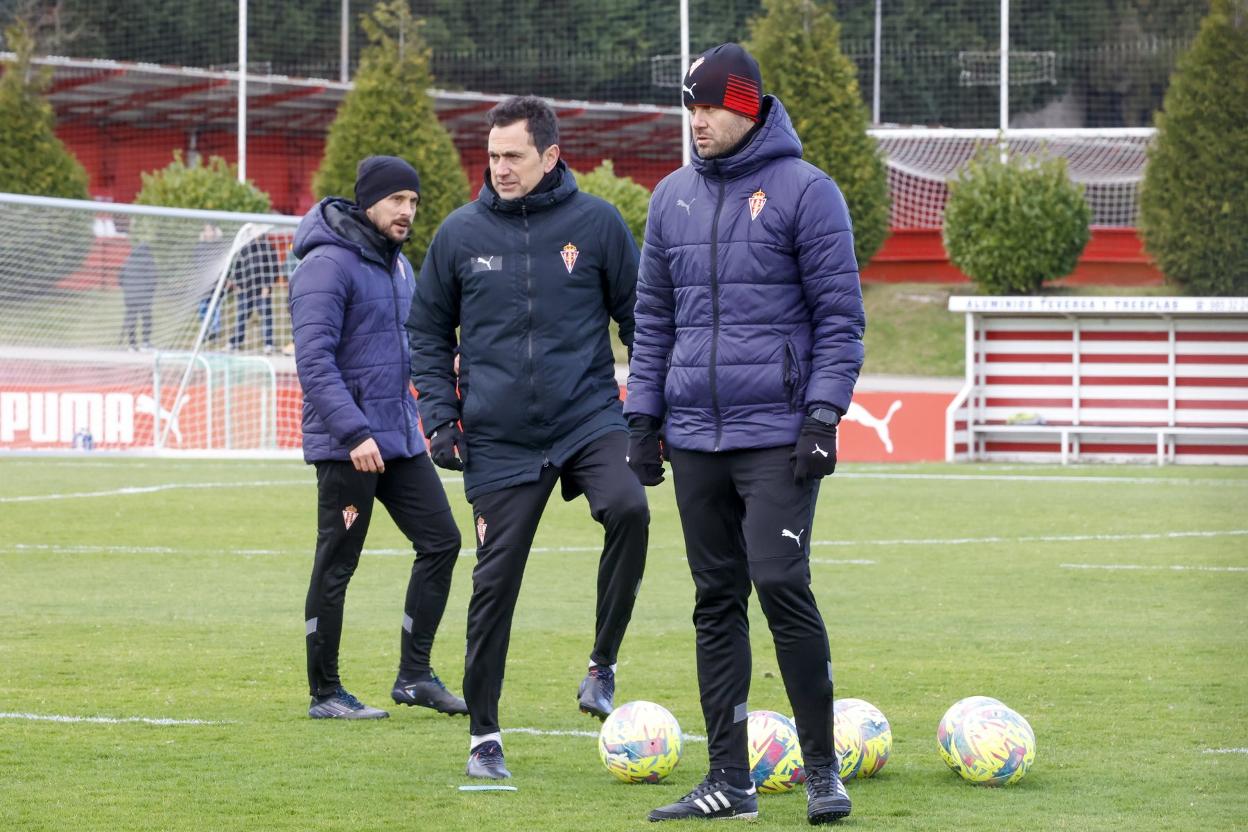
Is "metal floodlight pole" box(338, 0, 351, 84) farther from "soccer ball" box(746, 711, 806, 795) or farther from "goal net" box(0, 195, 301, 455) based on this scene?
"soccer ball" box(746, 711, 806, 795)

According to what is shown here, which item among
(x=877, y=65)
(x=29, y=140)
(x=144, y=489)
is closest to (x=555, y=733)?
(x=144, y=489)

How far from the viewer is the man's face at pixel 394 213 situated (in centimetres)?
721

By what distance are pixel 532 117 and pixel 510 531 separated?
1309 mm

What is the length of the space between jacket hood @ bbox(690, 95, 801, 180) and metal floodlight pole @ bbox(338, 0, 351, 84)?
40.4 metres

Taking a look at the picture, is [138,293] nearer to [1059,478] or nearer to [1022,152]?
[1059,478]

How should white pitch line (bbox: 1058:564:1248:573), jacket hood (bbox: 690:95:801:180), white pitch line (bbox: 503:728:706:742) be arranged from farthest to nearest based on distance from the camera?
white pitch line (bbox: 1058:564:1248:573) < white pitch line (bbox: 503:728:706:742) < jacket hood (bbox: 690:95:801:180)

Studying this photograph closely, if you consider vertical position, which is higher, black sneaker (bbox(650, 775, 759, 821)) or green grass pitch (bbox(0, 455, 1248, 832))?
black sneaker (bbox(650, 775, 759, 821))

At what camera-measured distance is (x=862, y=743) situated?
5891mm

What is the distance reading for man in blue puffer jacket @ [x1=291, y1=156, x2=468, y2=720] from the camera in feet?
23.4

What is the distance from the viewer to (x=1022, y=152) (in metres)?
39.2

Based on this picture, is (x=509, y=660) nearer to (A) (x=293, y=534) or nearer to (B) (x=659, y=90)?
(A) (x=293, y=534)

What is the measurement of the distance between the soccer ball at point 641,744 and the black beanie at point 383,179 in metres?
2.27

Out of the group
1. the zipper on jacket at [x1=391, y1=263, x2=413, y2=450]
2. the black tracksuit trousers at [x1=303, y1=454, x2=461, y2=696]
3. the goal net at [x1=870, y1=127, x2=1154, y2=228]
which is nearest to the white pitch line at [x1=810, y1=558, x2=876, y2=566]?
the black tracksuit trousers at [x1=303, y1=454, x2=461, y2=696]

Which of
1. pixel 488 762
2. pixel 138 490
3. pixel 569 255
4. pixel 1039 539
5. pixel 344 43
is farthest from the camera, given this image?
pixel 344 43
